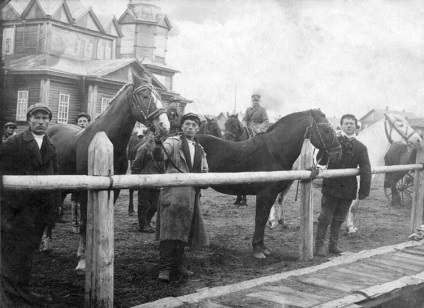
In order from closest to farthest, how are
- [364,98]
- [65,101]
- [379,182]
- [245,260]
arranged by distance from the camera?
[245,260], [364,98], [379,182], [65,101]

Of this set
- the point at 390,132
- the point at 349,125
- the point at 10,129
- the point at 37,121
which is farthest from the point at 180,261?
the point at 390,132

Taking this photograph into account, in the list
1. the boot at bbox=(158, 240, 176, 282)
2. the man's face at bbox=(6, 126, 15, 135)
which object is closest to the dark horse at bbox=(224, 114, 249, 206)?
the man's face at bbox=(6, 126, 15, 135)

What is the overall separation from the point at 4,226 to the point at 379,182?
16.3 meters

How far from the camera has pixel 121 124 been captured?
4.67m

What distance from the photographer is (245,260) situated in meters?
5.29

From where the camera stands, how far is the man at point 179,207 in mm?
4113

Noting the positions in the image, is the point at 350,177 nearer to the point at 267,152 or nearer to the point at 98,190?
the point at 267,152

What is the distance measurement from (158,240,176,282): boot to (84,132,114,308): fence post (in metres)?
1.31

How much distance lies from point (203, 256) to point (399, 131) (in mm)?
5906

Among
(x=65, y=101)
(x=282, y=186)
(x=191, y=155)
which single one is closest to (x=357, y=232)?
(x=282, y=186)

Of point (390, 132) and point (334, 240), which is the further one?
point (390, 132)

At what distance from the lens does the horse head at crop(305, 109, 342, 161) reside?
547 centimetres

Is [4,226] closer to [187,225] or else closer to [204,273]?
[187,225]

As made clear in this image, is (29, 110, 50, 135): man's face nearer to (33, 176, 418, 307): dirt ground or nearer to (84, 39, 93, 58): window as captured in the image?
(33, 176, 418, 307): dirt ground
